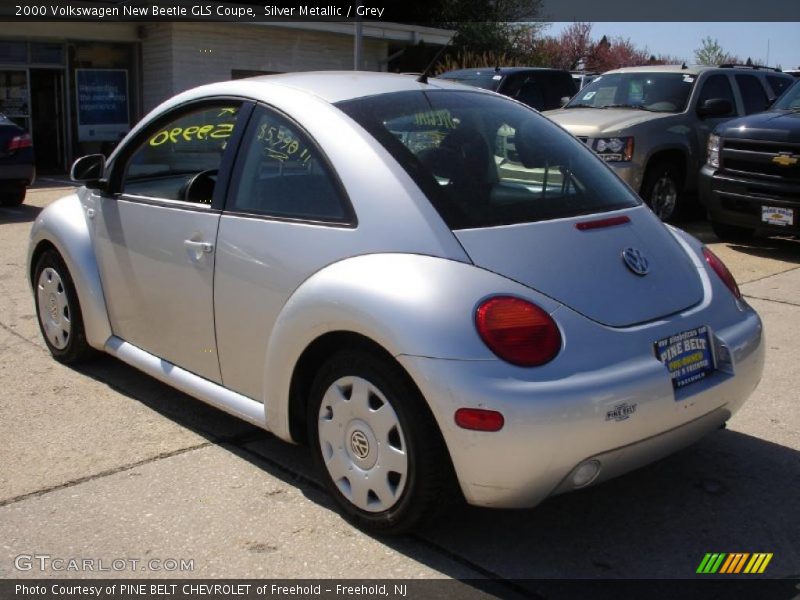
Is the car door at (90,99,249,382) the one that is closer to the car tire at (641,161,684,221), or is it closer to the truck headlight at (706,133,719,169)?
the truck headlight at (706,133,719,169)

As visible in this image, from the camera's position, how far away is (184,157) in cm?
470

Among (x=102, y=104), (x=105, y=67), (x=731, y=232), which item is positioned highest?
(x=105, y=67)

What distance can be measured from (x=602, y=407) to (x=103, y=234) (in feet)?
9.39

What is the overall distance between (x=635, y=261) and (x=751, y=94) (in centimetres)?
918

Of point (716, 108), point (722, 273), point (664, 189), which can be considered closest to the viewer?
point (722, 273)

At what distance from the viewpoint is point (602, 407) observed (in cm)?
301

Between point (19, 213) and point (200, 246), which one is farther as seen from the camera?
point (19, 213)

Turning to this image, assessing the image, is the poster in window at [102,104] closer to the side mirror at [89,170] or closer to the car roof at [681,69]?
the car roof at [681,69]

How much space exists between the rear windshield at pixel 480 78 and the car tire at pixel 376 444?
31.4 ft

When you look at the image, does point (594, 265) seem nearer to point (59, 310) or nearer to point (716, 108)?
point (59, 310)

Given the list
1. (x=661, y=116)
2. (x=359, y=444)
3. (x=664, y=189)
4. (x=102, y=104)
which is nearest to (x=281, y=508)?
(x=359, y=444)

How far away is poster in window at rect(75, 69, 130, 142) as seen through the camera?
19.1 meters

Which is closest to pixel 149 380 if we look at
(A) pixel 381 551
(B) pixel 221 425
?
(B) pixel 221 425

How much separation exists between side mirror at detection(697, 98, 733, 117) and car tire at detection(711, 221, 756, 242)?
1.52 m
